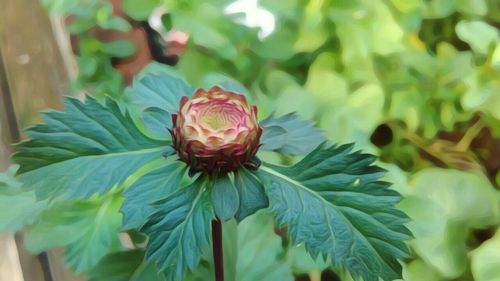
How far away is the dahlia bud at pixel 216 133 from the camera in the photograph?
1.13ft

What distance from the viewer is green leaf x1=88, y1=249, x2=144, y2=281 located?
0.49 m

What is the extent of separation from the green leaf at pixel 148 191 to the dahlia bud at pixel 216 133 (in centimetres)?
2

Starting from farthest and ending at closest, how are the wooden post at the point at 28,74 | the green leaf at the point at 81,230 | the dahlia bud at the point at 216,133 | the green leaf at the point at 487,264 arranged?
the wooden post at the point at 28,74, the green leaf at the point at 487,264, the green leaf at the point at 81,230, the dahlia bud at the point at 216,133

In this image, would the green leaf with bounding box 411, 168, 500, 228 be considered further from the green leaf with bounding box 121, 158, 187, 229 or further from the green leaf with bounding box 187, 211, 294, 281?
the green leaf with bounding box 121, 158, 187, 229

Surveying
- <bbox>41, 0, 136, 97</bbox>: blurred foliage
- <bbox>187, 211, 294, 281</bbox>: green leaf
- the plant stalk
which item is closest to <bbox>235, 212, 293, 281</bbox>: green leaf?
<bbox>187, 211, 294, 281</bbox>: green leaf

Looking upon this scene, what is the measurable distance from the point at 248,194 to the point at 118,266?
16cm

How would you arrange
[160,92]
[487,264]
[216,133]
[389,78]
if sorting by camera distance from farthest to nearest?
1. [389,78]
2. [487,264]
3. [160,92]
4. [216,133]

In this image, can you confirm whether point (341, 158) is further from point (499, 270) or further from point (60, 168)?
point (499, 270)

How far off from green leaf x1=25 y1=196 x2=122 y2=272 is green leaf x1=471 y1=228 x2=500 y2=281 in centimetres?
31

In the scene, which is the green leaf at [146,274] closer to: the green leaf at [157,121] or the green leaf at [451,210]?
the green leaf at [157,121]

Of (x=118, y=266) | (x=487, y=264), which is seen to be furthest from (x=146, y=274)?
(x=487, y=264)

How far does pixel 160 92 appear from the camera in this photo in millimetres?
447

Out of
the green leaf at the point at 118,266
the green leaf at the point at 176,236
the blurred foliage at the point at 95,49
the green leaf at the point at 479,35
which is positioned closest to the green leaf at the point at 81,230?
the green leaf at the point at 118,266

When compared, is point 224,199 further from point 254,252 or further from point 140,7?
point 140,7
